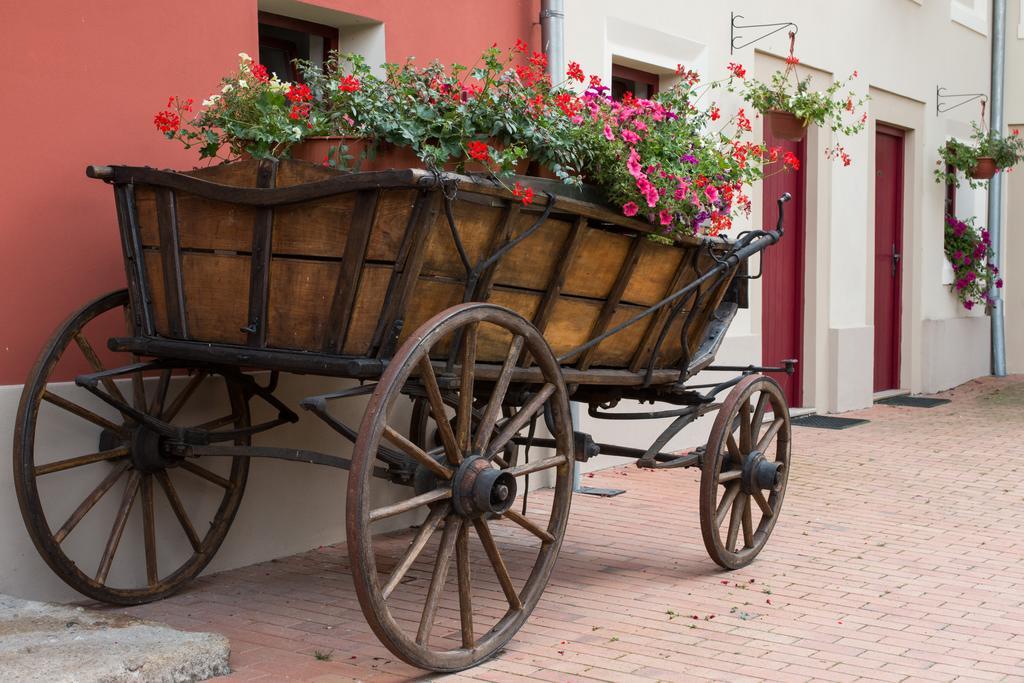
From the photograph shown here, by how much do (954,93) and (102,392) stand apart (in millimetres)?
11469

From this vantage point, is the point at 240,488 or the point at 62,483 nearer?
the point at 62,483

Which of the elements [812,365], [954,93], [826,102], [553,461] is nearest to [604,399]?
[553,461]

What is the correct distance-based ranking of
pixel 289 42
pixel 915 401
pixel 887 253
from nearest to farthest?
1. pixel 289 42
2. pixel 915 401
3. pixel 887 253

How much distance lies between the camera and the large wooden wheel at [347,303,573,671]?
3.66 meters

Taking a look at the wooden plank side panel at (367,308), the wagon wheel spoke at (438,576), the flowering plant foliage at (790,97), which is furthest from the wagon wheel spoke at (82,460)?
the flowering plant foliage at (790,97)

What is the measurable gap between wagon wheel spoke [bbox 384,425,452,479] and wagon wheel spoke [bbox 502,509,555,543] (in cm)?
27

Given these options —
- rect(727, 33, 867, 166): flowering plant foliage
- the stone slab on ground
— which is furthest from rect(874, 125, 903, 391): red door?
the stone slab on ground

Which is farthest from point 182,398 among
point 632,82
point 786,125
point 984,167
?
point 984,167

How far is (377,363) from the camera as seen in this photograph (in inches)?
157

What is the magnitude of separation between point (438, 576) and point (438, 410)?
54 cm

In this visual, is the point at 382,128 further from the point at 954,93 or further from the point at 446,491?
the point at 954,93

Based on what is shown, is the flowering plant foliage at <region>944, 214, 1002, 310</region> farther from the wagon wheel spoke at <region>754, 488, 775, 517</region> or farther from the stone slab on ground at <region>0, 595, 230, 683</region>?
the stone slab on ground at <region>0, 595, 230, 683</region>

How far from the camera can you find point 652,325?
5.30 metres

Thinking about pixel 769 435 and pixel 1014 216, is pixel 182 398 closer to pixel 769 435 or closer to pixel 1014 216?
pixel 769 435
